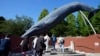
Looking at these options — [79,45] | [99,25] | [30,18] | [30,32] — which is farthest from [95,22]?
[30,32]

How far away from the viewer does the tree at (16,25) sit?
68.5 m

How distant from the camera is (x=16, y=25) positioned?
235ft

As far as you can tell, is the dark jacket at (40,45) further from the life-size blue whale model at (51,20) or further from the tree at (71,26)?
the tree at (71,26)

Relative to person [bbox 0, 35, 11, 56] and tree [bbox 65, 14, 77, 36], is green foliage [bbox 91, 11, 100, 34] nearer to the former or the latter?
tree [bbox 65, 14, 77, 36]

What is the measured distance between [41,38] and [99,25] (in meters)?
41.9

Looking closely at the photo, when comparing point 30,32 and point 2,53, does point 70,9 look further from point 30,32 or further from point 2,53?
point 2,53

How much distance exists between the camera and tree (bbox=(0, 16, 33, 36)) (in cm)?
6846

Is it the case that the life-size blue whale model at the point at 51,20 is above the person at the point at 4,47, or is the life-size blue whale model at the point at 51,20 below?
above

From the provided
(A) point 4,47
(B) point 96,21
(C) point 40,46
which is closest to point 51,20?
(A) point 4,47

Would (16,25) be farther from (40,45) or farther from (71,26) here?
(40,45)

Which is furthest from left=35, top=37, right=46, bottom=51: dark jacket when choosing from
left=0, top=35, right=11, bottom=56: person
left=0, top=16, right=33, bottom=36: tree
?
left=0, top=16, right=33, bottom=36: tree

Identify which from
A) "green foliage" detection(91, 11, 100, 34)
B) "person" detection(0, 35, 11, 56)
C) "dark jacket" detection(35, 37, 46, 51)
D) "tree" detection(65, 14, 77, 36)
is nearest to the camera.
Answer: "person" detection(0, 35, 11, 56)

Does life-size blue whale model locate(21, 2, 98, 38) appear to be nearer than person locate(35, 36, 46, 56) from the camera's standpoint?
Yes

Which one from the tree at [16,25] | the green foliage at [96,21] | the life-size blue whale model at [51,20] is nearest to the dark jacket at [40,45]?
the life-size blue whale model at [51,20]
